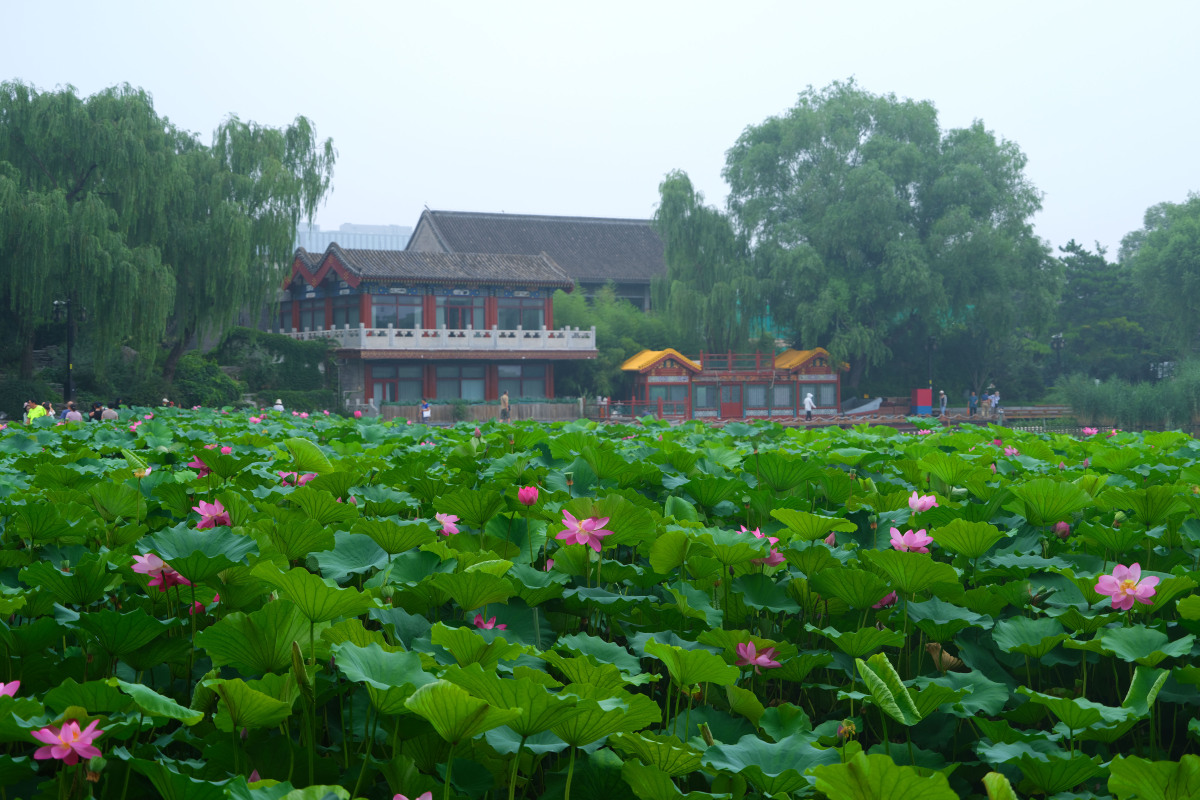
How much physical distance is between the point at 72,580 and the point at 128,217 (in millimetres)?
19042

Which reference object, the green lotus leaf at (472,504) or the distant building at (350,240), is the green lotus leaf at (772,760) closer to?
the green lotus leaf at (472,504)

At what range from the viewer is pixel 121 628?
4.46ft

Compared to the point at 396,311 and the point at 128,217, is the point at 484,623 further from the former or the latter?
the point at 396,311

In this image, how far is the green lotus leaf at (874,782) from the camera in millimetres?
920

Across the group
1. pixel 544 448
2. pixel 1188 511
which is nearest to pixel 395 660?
pixel 1188 511

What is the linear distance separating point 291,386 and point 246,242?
6.27 metres

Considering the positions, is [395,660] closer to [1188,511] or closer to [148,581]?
[148,581]

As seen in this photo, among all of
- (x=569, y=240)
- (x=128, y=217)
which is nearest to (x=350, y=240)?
(x=569, y=240)

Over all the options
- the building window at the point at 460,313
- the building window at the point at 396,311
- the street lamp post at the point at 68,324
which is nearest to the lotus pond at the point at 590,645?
the street lamp post at the point at 68,324

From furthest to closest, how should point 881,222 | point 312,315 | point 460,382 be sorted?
point 312,315 < point 460,382 < point 881,222

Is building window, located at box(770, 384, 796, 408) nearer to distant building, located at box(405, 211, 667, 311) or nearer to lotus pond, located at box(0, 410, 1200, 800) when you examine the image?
distant building, located at box(405, 211, 667, 311)

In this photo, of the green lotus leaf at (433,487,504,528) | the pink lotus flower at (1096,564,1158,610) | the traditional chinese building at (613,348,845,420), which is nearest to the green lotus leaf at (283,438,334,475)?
the green lotus leaf at (433,487,504,528)

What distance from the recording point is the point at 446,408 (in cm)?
2591

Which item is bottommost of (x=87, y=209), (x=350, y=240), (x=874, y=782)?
(x=874, y=782)
